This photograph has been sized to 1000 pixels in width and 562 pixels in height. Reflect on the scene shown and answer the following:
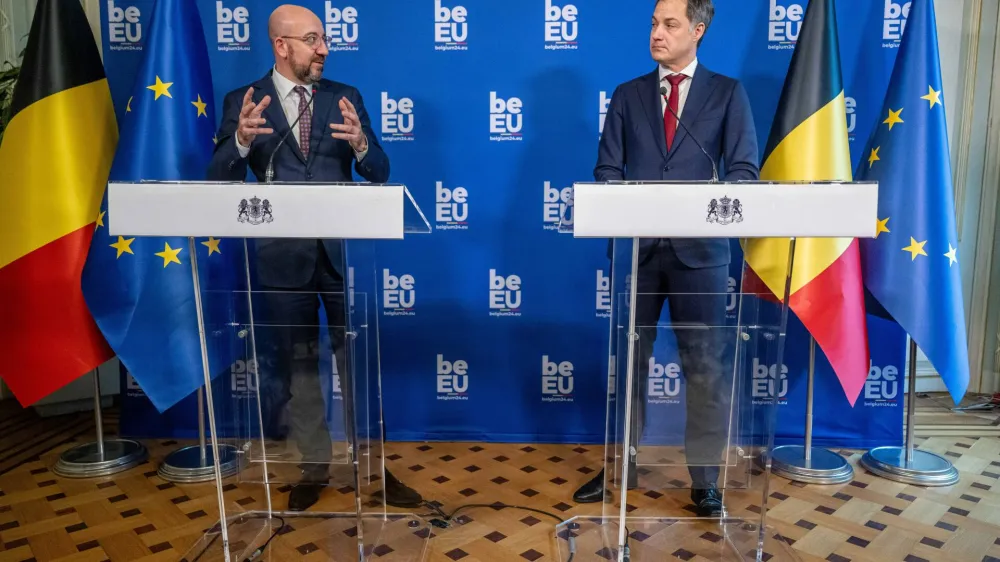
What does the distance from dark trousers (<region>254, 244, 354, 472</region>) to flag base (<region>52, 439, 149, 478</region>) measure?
1.19 metres

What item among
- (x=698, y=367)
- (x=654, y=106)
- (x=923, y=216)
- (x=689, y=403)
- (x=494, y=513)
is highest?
(x=654, y=106)

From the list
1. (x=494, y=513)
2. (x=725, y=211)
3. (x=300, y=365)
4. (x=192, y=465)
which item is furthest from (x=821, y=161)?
(x=192, y=465)

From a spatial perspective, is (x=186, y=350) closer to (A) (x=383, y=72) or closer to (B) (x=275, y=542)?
(B) (x=275, y=542)

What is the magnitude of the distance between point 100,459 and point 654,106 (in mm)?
2499

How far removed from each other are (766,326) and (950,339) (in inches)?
46.3

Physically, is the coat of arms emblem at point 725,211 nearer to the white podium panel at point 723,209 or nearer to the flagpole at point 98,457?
the white podium panel at point 723,209

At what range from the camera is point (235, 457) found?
86.5 inches

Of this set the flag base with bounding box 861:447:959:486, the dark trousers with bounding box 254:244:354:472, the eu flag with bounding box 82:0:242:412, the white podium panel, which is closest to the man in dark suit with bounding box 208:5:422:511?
the dark trousers with bounding box 254:244:354:472

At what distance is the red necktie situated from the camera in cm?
250

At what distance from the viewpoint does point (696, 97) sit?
2506mm

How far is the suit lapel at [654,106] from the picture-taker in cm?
252

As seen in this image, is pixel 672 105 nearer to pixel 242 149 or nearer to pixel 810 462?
pixel 242 149

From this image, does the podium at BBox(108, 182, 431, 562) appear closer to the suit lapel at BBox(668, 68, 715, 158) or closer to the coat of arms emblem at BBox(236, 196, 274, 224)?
the coat of arms emblem at BBox(236, 196, 274, 224)

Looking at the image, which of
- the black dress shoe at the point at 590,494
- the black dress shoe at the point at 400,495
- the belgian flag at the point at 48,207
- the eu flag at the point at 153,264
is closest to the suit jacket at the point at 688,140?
the black dress shoe at the point at 590,494
